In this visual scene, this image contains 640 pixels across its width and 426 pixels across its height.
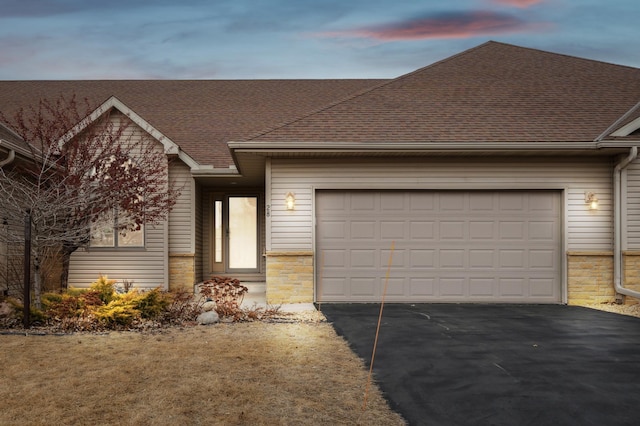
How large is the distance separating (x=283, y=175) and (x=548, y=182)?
5.55 m

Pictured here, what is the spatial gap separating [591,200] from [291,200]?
625 cm

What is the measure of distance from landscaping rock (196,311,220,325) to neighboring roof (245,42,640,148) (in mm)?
3554

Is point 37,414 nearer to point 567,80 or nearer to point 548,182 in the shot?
point 548,182

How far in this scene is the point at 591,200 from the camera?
10.4 meters

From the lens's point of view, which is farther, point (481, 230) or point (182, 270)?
point (182, 270)

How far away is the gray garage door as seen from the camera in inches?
416

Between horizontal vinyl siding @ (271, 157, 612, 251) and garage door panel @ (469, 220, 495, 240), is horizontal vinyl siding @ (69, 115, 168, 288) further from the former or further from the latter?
garage door panel @ (469, 220, 495, 240)

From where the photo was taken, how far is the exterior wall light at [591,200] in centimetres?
1041

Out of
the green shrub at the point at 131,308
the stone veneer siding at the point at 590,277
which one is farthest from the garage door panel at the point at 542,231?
the green shrub at the point at 131,308

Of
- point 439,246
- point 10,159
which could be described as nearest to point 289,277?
point 439,246

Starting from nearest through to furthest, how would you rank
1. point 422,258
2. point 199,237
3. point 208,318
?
point 208,318 < point 422,258 < point 199,237

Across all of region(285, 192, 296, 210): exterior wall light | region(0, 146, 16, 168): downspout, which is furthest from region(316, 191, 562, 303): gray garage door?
region(0, 146, 16, 168): downspout

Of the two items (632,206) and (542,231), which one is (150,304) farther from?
(632,206)

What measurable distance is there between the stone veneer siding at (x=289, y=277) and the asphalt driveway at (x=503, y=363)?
1106 mm
